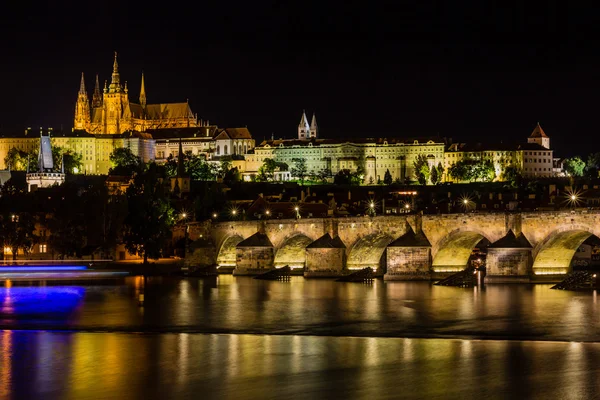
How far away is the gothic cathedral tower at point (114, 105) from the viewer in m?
193

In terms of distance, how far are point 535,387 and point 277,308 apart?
19.6 metres

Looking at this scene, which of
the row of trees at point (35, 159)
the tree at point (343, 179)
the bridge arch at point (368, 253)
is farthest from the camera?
the tree at point (343, 179)

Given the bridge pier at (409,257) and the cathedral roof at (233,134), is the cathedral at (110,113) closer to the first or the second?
Answer: the cathedral roof at (233,134)

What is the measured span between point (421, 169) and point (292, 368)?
137 meters

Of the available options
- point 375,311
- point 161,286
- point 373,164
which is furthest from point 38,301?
point 373,164

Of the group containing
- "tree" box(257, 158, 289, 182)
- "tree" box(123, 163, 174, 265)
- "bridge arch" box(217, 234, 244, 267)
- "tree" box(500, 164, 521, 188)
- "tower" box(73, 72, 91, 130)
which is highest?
"tower" box(73, 72, 91, 130)

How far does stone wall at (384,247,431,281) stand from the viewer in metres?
55.2

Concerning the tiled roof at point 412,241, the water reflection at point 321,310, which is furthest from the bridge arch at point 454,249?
the water reflection at point 321,310

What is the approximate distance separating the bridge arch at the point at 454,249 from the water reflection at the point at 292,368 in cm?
2080

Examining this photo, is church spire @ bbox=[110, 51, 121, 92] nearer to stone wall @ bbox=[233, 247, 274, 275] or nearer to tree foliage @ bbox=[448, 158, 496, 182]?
tree foliage @ bbox=[448, 158, 496, 182]

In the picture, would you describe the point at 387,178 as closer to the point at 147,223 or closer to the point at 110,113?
the point at 110,113

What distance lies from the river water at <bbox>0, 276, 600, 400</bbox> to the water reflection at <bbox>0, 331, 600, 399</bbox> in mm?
51

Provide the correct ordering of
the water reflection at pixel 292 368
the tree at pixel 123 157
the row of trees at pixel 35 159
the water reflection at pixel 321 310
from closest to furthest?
the water reflection at pixel 292 368, the water reflection at pixel 321 310, the row of trees at pixel 35 159, the tree at pixel 123 157

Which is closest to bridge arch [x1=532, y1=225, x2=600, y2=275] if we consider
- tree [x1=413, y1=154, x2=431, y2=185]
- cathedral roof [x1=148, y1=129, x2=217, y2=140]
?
tree [x1=413, y1=154, x2=431, y2=185]
